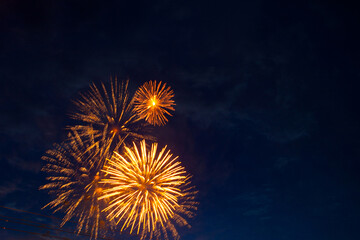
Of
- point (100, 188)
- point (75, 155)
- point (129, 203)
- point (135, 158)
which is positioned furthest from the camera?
point (100, 188)

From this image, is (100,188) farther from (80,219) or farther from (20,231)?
(20,231)

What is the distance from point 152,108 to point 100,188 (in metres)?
10.8

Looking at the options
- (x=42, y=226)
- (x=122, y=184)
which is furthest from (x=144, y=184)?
(x=42, y=226)

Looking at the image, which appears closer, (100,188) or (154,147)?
(154,147)

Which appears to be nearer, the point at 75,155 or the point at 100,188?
the point at 75,155

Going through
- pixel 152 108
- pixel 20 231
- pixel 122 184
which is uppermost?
pixel 152 108

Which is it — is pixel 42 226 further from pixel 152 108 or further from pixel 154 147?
pixel 152 108

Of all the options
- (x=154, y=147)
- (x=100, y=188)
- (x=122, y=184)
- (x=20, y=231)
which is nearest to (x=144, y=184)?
(x=122, y=184)

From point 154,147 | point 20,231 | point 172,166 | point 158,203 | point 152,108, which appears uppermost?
point 152,108

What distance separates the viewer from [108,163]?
21500 millimetres

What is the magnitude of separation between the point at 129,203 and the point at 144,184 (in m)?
2.12

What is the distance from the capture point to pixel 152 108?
24312mm

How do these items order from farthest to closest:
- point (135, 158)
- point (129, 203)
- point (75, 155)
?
point (75, 155)
point (135, 158)
point (129, 203)

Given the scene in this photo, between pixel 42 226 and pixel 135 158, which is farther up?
pixel 135 158
